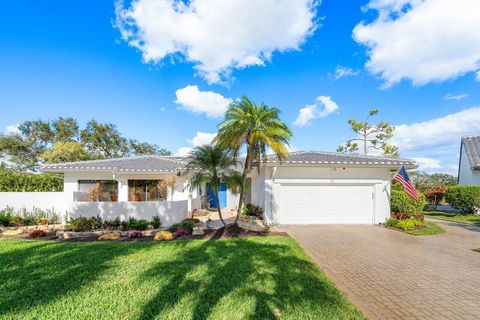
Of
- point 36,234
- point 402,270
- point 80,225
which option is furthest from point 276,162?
point 36,234

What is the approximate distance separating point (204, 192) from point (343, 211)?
449 inches

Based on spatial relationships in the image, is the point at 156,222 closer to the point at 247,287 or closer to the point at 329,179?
the point at 247,287

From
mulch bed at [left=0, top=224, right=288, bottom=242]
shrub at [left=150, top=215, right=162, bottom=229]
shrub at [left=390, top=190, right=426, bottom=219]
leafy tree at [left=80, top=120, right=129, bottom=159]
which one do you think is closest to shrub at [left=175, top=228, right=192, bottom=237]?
mulch bed at [left=0, top=224, right=288, bottom=242]

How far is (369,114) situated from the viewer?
26.8m

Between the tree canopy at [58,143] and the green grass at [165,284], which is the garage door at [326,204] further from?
the tree canopy at [58,143]

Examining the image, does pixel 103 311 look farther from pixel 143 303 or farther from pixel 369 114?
pixel 369 114

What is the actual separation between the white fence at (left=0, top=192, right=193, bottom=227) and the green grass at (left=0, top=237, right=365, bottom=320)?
154 inches

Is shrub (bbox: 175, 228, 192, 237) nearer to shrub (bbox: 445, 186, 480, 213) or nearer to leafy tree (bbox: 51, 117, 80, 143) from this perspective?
shrub (bbox: 445, 186, 480, 213)

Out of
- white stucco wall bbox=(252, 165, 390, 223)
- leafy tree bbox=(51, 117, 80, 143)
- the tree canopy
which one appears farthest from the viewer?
leafy tree bbox=(51, 117, 80, 143)

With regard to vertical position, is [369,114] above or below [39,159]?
above

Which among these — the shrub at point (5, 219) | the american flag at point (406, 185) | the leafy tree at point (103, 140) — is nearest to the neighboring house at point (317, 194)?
the american flag at point (406, 185)

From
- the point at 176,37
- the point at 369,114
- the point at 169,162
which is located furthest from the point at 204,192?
the point at 369,114

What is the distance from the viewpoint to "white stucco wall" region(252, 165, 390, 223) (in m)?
12.9

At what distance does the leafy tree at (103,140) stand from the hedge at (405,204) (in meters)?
35.4
